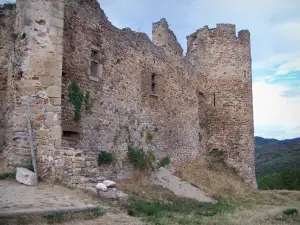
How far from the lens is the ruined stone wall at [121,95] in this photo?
41.3 ft

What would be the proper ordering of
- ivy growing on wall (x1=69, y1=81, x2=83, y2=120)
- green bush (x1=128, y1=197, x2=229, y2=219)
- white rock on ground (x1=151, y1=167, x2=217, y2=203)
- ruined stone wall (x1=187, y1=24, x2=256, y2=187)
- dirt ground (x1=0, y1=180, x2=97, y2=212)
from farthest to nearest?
ruined stone wall (x1=187, y1=24, x2=256, y2=187), white rock on ground (x1=151, y1=167, x2=217, y2=203), ivy growing on wall (x1=69, y1=81, x2=83, y2=120), green bush (x1=128, y1=197, x2=229, y2=219), dirt ground (x1=0, y1=180, x2=97, y2=212)

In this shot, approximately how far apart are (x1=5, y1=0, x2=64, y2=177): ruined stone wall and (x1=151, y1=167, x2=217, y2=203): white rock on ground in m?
5.73

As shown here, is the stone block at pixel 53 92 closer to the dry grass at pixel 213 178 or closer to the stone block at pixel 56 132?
the stone block at pixel 56 132

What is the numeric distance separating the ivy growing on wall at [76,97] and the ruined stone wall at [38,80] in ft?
3.28

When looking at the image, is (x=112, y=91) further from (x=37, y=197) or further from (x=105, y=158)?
(x=37, y=197)

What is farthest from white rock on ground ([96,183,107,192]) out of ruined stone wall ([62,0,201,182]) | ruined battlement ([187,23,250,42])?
ruined battlement ([187,23,250,42])

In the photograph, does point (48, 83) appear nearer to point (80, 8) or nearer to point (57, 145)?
point (57, 145)

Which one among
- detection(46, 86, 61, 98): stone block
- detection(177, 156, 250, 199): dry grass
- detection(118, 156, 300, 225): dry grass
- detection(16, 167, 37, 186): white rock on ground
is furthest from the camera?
detection(177, 156, 250, 199): dry grass

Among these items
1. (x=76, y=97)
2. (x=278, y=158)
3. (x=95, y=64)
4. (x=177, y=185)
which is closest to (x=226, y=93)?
(x=177, y=185)

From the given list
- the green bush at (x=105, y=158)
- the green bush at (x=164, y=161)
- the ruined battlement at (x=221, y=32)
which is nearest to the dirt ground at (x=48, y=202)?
the green bush at (x=105, y=158)

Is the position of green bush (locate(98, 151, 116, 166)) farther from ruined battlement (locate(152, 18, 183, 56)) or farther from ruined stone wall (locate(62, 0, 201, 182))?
ruined battlement (locate(152, 18, 183, 56))

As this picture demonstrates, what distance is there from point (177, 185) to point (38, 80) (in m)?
7.59

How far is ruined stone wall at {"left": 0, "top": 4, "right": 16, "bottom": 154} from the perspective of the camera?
12.6 metres

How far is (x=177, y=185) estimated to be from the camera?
53.2 feet
